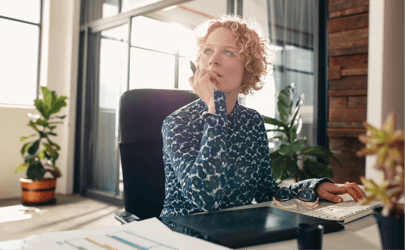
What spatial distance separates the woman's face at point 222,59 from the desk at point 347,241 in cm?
65

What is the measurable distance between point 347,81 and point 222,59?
133 centimetres

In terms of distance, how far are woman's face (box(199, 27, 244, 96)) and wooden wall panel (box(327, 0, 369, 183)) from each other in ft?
4.02

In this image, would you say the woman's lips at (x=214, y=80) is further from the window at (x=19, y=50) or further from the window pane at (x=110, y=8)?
the window at (x=19, y=50)

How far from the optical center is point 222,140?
1023 millimetres

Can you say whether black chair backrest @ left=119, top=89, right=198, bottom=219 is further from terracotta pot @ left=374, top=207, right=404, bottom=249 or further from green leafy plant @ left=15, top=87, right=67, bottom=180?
green leafy plant @ left=15, top=87, right=67, bottom=180

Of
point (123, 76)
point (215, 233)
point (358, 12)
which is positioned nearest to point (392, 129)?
point (215, 233)

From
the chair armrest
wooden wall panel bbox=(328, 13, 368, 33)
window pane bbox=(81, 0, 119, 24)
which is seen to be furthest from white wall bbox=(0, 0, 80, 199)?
the chair armrest

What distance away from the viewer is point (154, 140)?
123 centimetres

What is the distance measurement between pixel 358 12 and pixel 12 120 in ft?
13.3

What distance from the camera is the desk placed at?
57cm

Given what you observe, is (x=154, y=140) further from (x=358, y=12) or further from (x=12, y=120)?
(x=12, y=120)

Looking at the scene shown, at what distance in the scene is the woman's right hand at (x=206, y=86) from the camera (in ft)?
3.55

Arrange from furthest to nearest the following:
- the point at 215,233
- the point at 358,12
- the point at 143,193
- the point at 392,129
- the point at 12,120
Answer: the point at 12,120 < the point at 358,12 < the point at 143,193 < the point at 215,233 < the point at 392,129

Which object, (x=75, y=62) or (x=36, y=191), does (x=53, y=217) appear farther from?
(x=75, y=62)
